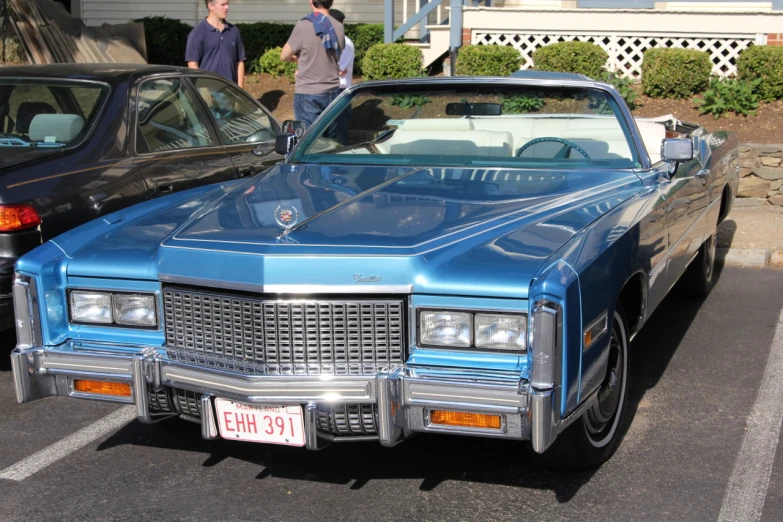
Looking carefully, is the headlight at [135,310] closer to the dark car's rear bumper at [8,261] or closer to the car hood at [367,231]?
the car hood at [367,231]

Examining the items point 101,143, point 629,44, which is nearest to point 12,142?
point 101,143

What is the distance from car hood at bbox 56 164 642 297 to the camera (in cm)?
347

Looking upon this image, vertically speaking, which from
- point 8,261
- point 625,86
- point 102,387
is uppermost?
point 625,86

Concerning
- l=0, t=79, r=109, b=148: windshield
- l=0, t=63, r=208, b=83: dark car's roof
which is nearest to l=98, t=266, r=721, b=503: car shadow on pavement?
l=0, t=79, r=109, b=148: windshield

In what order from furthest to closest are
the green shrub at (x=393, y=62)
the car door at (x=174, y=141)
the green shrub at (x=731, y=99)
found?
1. the green shrub at (x=393, y=62)
2. the green shrub at (x=731, y=99)
3. the car door at (x=174, y=141)

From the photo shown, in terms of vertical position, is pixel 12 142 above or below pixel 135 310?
above

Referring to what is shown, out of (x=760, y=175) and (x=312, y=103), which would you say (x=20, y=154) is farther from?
(x=760, y=175)

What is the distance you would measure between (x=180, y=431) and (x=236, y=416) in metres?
1.08

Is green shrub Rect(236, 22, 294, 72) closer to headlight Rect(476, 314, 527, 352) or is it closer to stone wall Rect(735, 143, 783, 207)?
stone wall Rect(735, 143, 783, 207)

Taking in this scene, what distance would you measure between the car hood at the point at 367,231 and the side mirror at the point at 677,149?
0.21 metres

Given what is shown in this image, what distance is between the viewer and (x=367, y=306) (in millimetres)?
3479

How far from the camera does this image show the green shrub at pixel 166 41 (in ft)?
55.7

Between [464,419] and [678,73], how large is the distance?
32.5 ft

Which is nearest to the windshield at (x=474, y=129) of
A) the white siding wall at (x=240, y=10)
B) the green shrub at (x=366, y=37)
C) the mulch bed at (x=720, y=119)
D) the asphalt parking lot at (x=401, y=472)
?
the asphalt parking lot at (x=401, y=472)
